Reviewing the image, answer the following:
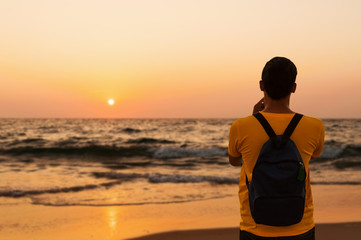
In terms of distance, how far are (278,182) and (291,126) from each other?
29cm

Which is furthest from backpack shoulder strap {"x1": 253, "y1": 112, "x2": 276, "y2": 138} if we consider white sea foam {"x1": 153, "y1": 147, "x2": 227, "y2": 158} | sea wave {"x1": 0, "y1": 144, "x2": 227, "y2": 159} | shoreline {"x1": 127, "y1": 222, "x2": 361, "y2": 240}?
white sea foam {"x1": 153, "y1": 147, "x2": 227, "y2": 158}

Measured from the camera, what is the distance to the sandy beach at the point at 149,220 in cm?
532

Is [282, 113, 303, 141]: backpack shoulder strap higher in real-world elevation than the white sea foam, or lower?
higher

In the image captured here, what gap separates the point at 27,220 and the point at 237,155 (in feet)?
17.3

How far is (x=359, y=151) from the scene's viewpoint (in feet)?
75.8

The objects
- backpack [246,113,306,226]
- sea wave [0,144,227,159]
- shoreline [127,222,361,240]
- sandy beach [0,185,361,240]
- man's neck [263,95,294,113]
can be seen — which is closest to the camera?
backpack [246,113,306,226]

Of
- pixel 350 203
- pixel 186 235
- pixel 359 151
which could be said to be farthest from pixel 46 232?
pixel 359 151

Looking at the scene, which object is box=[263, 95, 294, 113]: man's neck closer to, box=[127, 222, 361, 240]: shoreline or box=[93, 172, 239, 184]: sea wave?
box=[127, 222, 361, 240]: shoreline

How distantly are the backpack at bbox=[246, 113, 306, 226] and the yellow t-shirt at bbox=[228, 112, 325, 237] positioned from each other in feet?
0.16

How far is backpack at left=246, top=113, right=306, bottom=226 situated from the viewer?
1.73m

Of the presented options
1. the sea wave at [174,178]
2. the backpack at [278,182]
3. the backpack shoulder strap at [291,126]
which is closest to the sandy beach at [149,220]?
the sea wave at [174,178]

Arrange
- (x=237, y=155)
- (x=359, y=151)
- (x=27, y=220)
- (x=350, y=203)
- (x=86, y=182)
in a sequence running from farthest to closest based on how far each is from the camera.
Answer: (x=359, y=151), (x=86, y=182), (x=350, y=203), (x=27, y=220), (x=237, y=155)

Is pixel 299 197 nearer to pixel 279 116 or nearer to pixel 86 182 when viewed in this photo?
pixel 279 116

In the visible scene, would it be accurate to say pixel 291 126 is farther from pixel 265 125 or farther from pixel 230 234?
pixel 230 234
